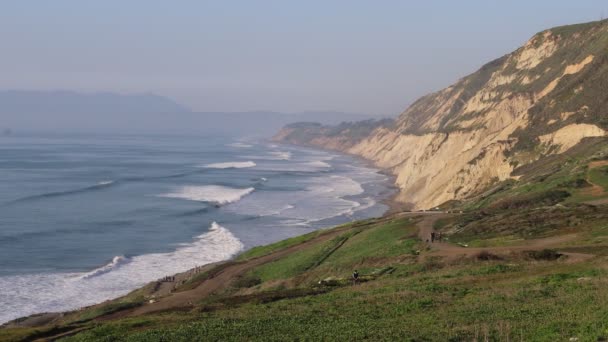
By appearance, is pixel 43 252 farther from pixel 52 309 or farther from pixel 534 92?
pixel 534 92

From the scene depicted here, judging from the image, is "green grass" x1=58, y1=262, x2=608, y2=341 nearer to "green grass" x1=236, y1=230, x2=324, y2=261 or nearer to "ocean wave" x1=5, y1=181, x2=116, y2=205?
"green grass" x1=236, y1=230, x2=324, y2=261

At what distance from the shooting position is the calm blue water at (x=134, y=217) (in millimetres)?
56594

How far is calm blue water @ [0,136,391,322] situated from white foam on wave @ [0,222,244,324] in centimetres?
8

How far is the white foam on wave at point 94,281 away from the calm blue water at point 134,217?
0.27 feet

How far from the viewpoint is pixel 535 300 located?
81.3ft

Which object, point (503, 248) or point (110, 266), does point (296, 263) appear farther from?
point (110, 266)

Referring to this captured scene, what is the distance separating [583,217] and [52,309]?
35.4 metres

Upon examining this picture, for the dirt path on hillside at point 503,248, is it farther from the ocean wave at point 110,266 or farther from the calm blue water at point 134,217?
the ocean wave at point 110,266

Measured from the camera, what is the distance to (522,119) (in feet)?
307

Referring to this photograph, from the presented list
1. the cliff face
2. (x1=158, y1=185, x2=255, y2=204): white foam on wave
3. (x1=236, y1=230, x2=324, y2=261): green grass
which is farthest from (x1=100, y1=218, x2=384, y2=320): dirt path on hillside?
(x1=158, y1=185, x2=255, y2=204): white foam on wave

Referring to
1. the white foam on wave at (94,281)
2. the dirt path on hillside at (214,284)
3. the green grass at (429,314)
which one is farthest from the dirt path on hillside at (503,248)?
the white foam on wave at (94,281)

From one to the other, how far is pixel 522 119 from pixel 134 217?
169ft

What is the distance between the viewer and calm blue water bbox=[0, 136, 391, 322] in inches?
2228

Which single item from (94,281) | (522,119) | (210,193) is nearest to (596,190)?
(94,281)
